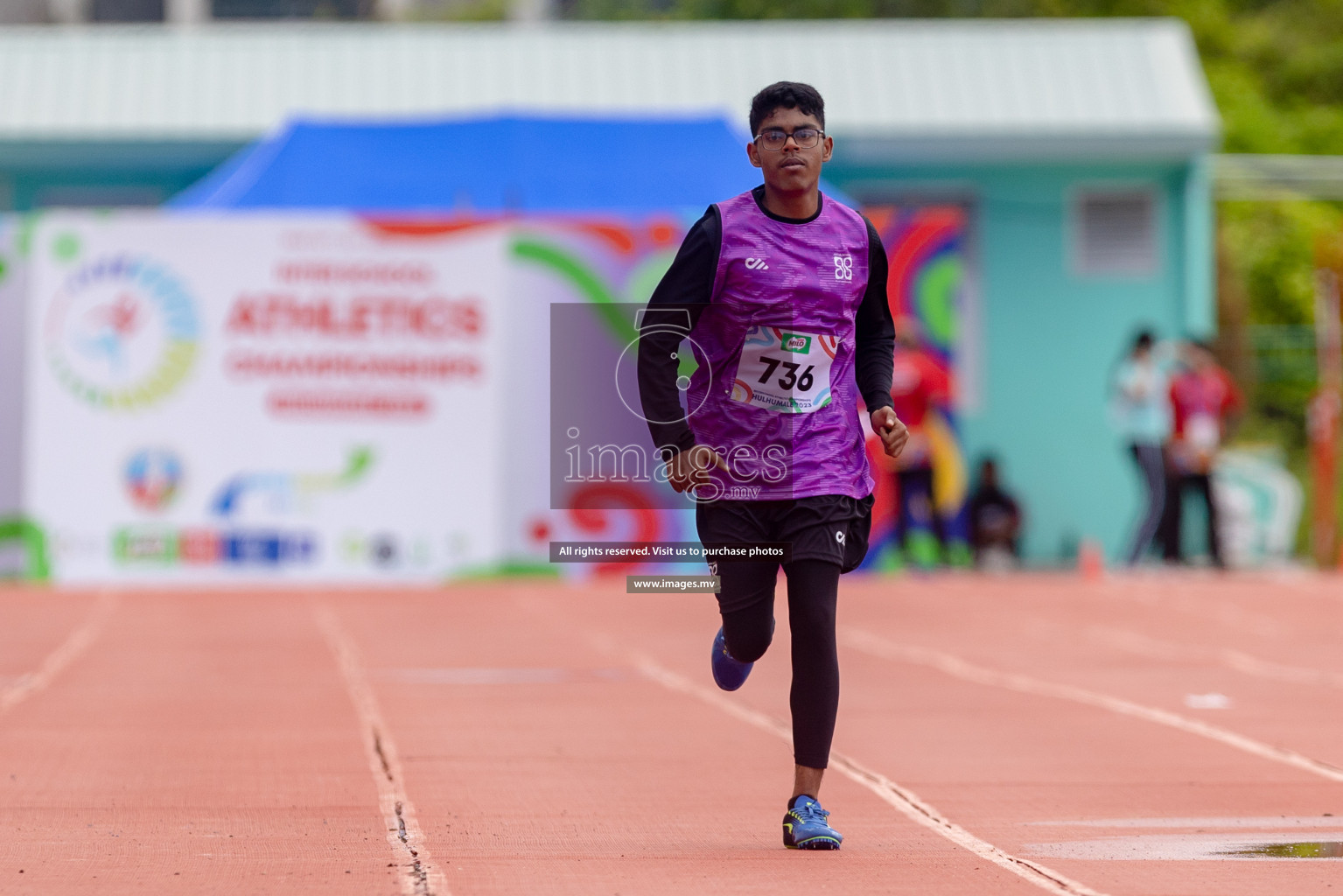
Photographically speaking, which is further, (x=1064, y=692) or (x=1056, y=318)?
(x=1056, y=318)

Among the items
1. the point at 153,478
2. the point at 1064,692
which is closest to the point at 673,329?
the point at 1064,692

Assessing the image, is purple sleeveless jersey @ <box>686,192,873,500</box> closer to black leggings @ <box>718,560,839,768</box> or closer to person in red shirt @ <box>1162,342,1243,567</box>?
black leggings @ <box>718,560,839,768</box>

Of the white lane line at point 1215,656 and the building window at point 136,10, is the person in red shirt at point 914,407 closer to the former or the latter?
the white lane line at point 1215,656

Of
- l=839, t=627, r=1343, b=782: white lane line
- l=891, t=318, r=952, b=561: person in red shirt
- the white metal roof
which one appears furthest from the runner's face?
the white metal roof

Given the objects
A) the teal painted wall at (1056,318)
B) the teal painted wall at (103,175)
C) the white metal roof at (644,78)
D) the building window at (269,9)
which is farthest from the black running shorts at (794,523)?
the building window at (269,9)

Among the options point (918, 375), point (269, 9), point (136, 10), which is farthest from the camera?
point (269, 9)

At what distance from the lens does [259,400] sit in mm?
17891

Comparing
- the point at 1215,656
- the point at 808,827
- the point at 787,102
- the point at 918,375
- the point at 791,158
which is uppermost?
the point at 787,102

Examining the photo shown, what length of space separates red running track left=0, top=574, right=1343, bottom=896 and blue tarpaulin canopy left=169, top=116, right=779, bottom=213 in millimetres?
6087

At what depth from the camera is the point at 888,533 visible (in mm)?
19469

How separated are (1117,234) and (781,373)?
57.9 ft

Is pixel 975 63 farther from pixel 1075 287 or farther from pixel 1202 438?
pixel 1202 438

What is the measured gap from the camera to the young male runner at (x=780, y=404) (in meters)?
5.89

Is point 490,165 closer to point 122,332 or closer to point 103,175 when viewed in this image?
point 122,332
